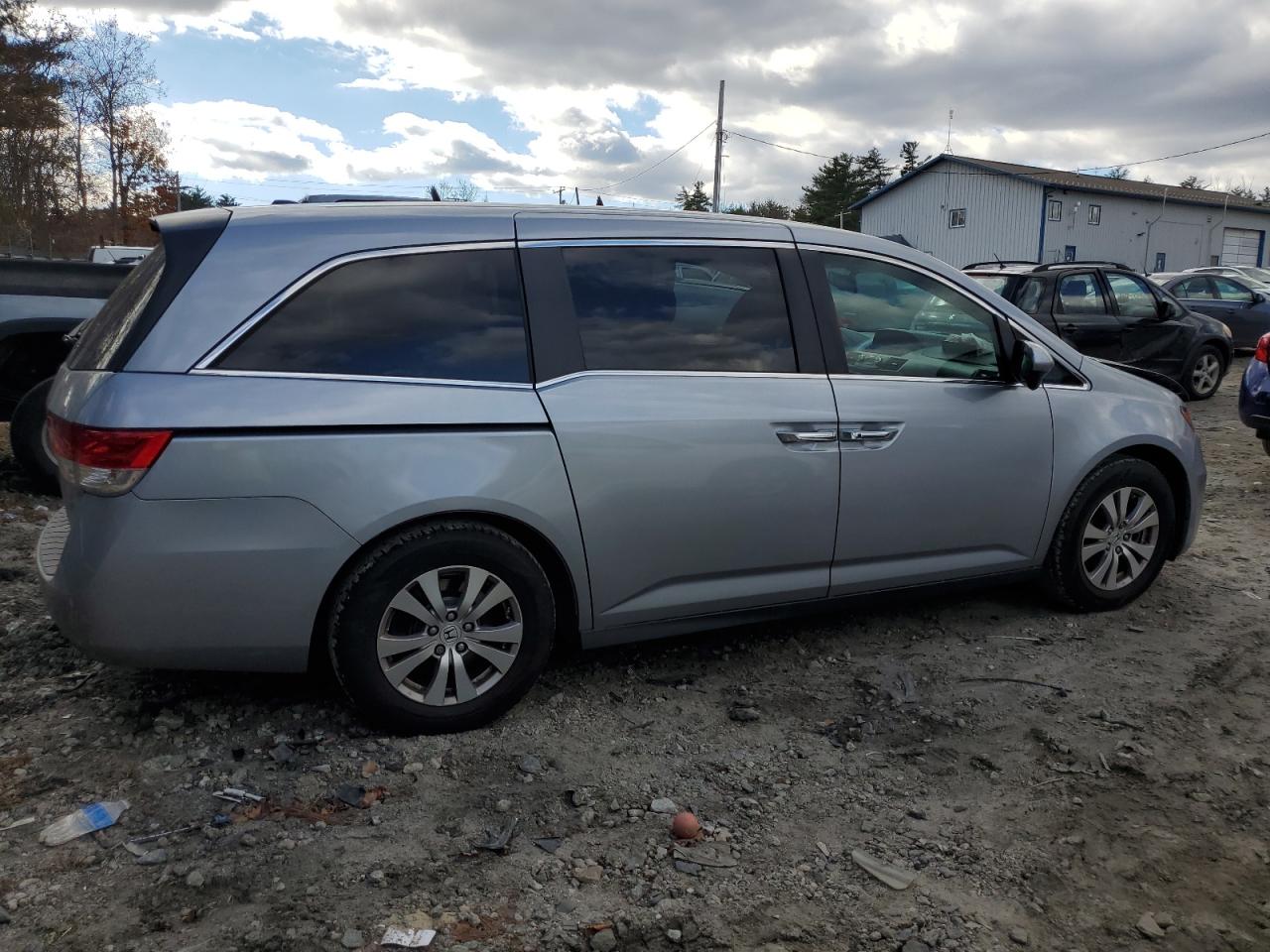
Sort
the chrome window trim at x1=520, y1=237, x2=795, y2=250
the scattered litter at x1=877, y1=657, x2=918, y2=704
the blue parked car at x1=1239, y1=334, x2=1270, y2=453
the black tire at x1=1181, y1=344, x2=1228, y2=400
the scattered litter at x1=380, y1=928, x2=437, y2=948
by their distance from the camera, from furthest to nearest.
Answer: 1. the black tire at x1=1181, y1=344, x2=1228, y2=400
2. the blue parked car at x1=1239, y1=334, x2=1270, y2=453
3. the scattered litter at x1=877, y1=657, x2=918, y2=704
4. the chrome window trim at x1=520, y1=237, x2=795, y2=250
5. the scattered litter at x1=380, y1=928, x2=437, y2=948

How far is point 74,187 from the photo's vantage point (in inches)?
1921

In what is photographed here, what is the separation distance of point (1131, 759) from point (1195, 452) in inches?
84.0

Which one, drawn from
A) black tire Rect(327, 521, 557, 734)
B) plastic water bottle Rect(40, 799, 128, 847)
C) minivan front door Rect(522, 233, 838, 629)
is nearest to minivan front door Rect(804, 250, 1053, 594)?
minivan front door Rect(522, 233, 838, 629)

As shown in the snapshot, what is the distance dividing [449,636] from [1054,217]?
4159 centimetres

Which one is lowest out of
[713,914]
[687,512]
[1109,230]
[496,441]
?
[713,914]

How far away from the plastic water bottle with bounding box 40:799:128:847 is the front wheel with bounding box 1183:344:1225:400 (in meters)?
12.4

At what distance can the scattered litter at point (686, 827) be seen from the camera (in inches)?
116

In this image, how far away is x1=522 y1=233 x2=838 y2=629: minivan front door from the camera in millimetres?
3514

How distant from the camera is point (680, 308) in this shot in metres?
3.77

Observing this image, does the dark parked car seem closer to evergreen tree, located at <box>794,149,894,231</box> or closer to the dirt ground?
the dirt ground

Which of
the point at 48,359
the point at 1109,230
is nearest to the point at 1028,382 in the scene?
the point at 48,359

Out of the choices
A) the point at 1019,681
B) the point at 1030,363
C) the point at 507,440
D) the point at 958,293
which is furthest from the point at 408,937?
the point at 958,293

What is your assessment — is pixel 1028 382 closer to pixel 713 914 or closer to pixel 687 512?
pixel 687 512

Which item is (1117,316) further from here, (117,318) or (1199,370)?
(117,318)
